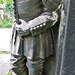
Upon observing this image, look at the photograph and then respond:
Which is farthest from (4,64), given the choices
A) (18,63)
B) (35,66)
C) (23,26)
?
(23,26)

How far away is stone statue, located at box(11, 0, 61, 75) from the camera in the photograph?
96 cm

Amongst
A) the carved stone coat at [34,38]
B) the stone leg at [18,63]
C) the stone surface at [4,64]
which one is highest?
the carved stone coat at [34,38]

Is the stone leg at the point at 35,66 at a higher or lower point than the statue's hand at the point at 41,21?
lower

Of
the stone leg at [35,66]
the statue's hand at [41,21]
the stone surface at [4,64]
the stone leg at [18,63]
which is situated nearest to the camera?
the statue's hand at [41,21]

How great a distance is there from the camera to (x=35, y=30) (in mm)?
955

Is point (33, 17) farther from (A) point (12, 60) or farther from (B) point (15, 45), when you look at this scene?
(A) point (12, 60)

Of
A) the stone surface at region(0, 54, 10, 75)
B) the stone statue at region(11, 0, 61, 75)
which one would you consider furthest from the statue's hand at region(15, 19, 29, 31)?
the stone surface at region(0, 54, 10, 75)

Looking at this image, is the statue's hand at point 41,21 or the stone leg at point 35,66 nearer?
the statue's hand at point 41,21

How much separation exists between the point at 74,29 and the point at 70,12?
0.10m

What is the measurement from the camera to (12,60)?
1167 millimetres

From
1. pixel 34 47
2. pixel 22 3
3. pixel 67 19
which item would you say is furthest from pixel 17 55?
pixel 67 19

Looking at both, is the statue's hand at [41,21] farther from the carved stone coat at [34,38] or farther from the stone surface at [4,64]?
the stone surface at [4,64]

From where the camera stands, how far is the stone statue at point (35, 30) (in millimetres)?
955

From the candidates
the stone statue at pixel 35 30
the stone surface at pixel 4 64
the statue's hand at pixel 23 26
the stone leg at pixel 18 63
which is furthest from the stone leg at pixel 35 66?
the stone surface at pixel 4 64
